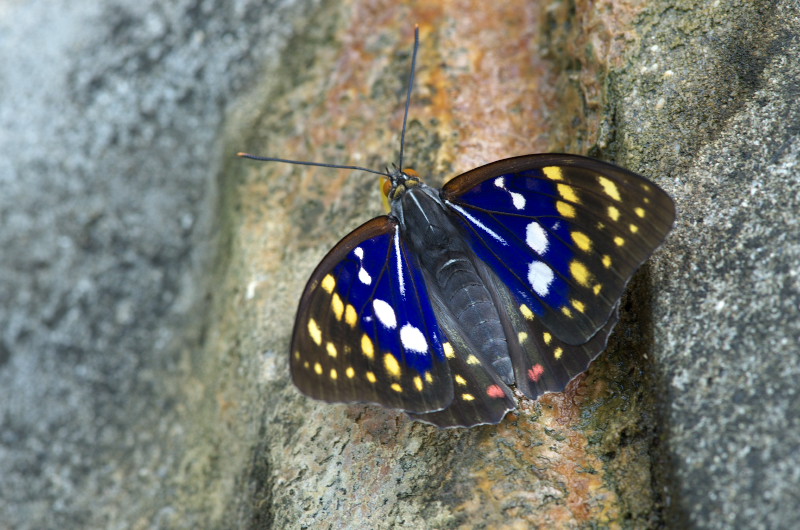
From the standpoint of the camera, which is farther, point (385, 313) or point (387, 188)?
point (387, 188)

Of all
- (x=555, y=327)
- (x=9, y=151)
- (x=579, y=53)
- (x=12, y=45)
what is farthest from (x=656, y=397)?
(x=12, y=45)

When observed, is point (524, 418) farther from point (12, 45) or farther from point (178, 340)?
point (12, 45)

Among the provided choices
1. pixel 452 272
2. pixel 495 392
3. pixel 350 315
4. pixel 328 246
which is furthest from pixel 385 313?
pixel 328 246

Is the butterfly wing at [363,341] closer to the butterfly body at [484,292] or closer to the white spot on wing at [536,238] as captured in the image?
the butterfly body at [484,292]

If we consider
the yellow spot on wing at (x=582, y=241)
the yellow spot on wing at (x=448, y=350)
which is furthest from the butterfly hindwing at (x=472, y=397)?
the yellow spot on wing at (x=582, y=241)

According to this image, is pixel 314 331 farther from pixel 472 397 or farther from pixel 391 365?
pixel 472 397

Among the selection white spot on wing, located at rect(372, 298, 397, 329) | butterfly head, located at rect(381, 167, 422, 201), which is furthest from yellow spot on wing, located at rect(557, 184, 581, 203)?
white spot on wing, located at rect(372, 298, 397, 329)
